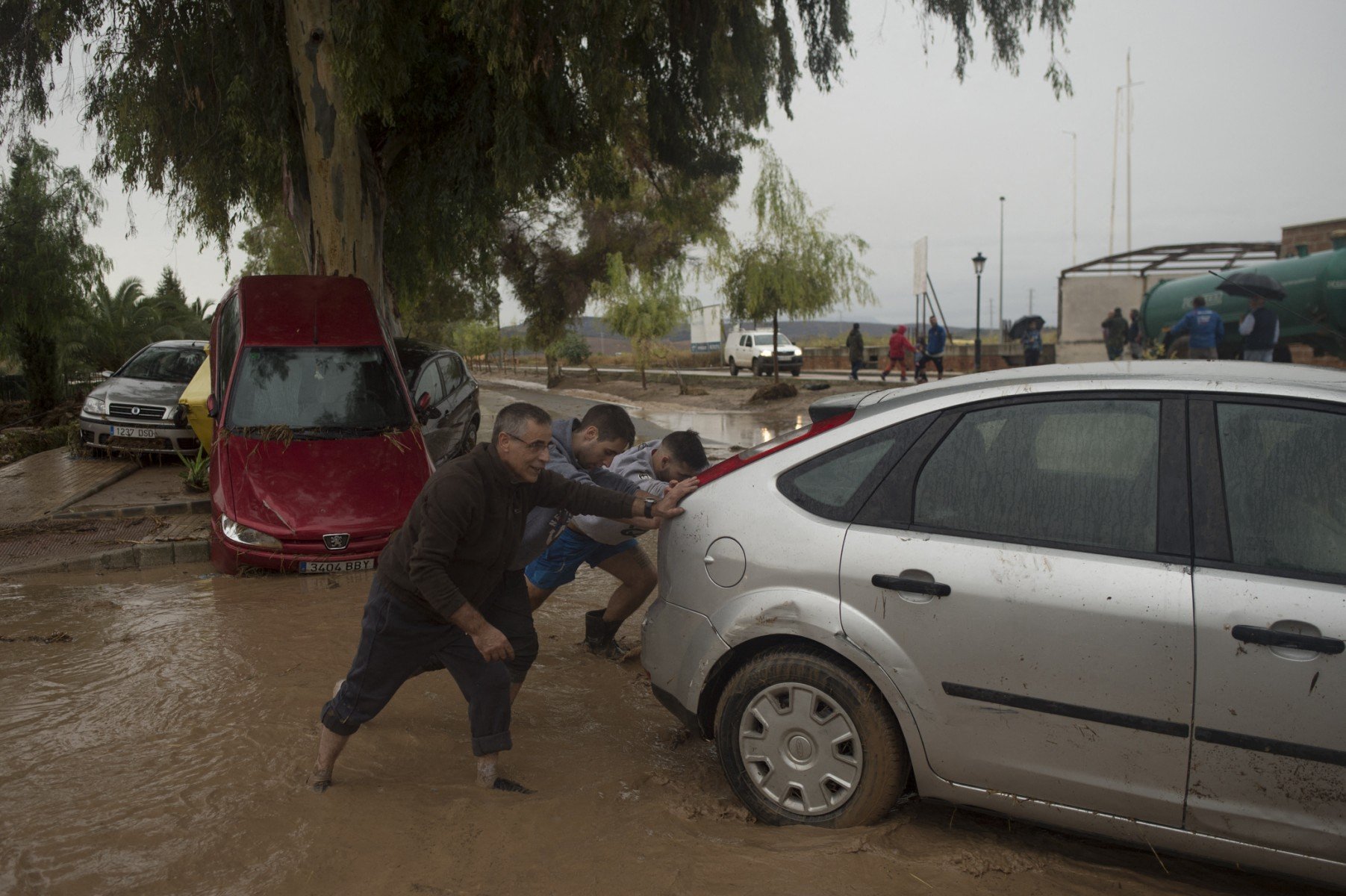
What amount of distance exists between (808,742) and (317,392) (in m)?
6.55

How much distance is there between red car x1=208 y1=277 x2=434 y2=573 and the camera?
734cm

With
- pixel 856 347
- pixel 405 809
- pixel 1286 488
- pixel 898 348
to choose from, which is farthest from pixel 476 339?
pixel 1286 488

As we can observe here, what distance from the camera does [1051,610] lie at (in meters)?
2.95

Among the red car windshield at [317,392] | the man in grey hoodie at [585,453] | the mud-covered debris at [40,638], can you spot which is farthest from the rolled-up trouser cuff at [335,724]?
the red car windshield at [317,392]

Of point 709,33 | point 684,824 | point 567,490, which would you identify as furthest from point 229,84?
point 684,824

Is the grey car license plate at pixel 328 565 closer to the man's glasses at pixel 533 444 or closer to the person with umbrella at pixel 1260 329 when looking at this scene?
the man's glasses at pixel 533 444

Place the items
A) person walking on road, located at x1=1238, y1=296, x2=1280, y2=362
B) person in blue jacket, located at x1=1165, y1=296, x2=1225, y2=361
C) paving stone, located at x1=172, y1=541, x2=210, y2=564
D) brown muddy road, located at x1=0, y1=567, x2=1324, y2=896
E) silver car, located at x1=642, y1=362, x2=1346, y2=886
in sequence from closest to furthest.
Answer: silver car, located at x1=642, y1=362, x2=1346, y2=886 < brown muddy road, located at x1=0, y1=567, x2=1324, y2=896 < paving stone, located at x1=172, y1=541, x2=210, y2=564 < person walking on road, located at x1=1238, y1=296, x2=1280, y2=362 < person in blue jacket, located at x1=1165, y1=296, x2=1225, y2=361

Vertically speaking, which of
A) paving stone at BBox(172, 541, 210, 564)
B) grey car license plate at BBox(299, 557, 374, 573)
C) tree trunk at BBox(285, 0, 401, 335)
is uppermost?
tree trunk at BBox(285, 0, 401, 335)

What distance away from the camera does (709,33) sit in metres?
12.1

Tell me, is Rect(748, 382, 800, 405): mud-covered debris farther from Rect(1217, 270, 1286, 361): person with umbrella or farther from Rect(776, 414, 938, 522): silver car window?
Rect(776, 414, 938, 522): silver car window

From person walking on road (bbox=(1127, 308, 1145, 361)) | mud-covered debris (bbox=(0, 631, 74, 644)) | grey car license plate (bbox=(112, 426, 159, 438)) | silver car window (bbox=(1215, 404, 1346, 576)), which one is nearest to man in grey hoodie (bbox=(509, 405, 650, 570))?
silver car window (bbox=(1215, 404, 1346, 576))

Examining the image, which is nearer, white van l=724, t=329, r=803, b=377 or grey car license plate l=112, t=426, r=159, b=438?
grey car license plate l=112, t=426, r=159, b=438

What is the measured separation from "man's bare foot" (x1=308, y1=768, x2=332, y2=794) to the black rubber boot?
6.70ft

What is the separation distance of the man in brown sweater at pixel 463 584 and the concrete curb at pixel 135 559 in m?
5.14
